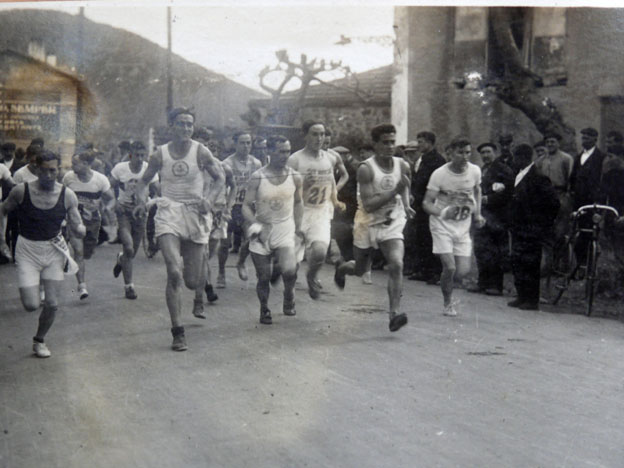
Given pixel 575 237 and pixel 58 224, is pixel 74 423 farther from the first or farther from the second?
pixel 575 237

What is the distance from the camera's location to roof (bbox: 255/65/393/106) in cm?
638

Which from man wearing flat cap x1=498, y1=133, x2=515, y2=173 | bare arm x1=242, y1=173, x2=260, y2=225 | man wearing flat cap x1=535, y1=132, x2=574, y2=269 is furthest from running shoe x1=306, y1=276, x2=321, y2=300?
man wearing flat cap x1=535, y1=132, x2=574, y2=269

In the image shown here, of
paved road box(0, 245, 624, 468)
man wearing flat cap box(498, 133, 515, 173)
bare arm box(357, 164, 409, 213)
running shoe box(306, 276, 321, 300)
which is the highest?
man wearing flat cap box(498, 133, 515, 173)

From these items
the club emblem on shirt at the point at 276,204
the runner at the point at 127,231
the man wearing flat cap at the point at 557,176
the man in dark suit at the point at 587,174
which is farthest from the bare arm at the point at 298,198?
the man in dark suit at the point at 587,174

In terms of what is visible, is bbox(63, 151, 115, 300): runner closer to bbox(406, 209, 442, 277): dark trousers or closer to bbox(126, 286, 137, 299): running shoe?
bbox(126, 286, 137, 299): running shoe

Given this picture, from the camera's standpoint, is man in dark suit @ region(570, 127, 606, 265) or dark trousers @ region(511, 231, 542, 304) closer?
man in dark suit @ region(570, 127, 606, 265)

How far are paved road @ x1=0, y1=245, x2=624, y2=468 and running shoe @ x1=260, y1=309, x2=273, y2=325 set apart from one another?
0.09 metres

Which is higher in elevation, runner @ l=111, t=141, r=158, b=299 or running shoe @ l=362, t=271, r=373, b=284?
runner @ l=111, t=141, r=158, b=299

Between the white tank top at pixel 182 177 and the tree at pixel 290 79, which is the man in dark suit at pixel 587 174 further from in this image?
the white tank top at pixel 182 177

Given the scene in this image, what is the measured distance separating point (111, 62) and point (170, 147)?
917 millimetres

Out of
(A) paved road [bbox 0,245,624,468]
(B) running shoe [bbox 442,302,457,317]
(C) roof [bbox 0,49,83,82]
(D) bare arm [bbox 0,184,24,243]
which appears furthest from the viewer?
(B) running shoe [bbox 442,302,457,317]

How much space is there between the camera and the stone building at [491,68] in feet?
19.5

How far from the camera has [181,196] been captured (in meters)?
6.82

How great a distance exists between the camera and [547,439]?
15.3ft
